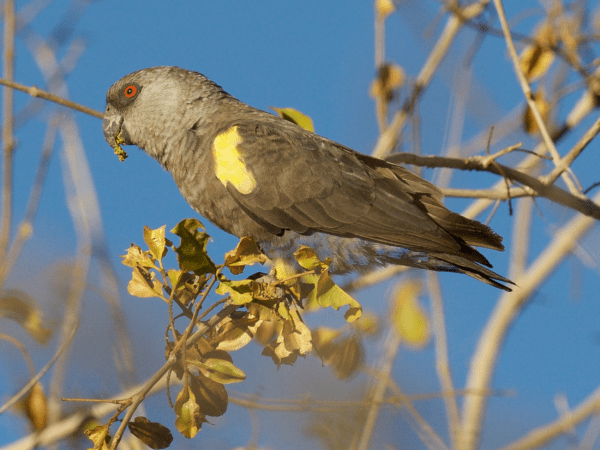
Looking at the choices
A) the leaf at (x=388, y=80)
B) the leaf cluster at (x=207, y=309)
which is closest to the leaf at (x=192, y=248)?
the leaf cluster at (x=207, y=309)

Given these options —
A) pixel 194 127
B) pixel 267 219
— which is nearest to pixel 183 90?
pixel 194 127

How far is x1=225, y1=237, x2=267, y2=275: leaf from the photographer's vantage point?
2.29 m

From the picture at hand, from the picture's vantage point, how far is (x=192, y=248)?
7.21 feet

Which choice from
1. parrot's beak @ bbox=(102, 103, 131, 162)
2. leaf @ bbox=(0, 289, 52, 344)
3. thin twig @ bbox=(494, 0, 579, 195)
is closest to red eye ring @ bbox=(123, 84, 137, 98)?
parrot's beak @ bbox=(102, 103, 131, 162)

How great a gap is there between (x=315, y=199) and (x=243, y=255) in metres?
1.21

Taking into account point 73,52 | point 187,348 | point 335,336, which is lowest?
point 187,348

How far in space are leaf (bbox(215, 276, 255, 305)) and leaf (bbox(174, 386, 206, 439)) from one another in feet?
1.43

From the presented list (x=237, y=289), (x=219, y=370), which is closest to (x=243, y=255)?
(x=237, y=289)

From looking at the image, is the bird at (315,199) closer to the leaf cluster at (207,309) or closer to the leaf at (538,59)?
the leaf cluster at (207,309)

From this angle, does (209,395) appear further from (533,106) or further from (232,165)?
(533,106)

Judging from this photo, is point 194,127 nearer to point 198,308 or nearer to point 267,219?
point 267,219

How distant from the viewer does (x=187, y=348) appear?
2.41 meters

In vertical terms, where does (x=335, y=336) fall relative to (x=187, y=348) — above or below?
above

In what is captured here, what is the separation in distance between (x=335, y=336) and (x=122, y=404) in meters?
1.80
